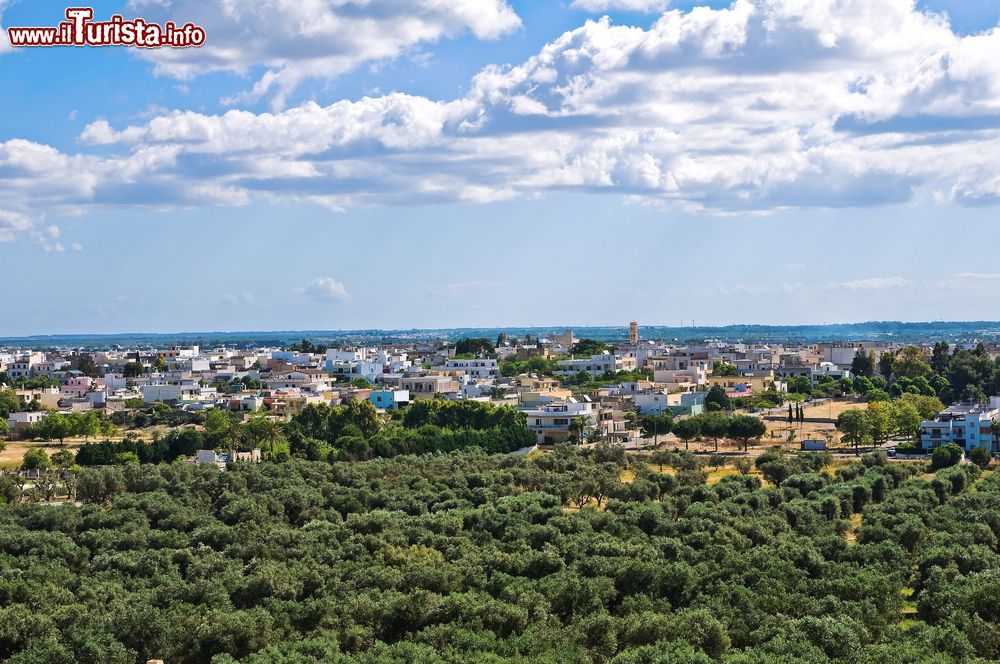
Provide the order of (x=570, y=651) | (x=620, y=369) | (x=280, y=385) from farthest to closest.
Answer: (x=620, y=369)
(x=280, y=385)
(x=570, y=651)

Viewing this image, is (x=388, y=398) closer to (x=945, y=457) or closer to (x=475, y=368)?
(x=475, y=368)

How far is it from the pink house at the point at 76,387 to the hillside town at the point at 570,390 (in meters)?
0.17

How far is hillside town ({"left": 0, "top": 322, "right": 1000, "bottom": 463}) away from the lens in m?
67.5

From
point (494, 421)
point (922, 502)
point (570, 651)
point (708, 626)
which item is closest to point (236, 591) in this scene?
point (570, 651)

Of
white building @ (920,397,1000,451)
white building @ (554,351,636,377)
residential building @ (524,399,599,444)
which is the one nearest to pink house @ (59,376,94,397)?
white building @ (554,351,636,377)

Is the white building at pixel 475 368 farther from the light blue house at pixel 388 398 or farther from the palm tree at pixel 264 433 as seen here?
the palm tree at pixel 264 433

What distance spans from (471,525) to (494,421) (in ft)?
102

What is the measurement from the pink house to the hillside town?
17 cm

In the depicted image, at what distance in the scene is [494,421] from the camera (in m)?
67.1

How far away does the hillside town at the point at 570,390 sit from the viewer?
67500 mm

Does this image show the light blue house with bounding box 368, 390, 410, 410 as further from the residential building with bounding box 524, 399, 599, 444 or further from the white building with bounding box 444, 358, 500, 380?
the white building with bounding box 444, 358, 500, 380

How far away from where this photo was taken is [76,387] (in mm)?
101875

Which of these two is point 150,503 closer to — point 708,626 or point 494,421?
point 708,626

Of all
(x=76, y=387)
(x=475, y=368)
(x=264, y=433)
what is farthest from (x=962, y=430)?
(x=76, y=387)
